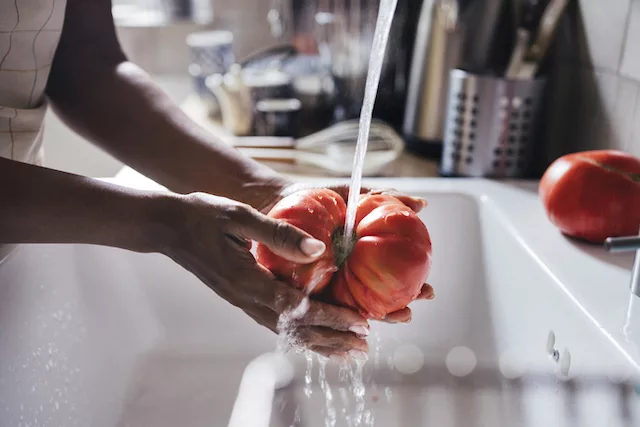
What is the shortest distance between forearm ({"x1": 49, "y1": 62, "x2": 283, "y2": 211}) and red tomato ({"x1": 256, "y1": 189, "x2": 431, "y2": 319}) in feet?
0.64

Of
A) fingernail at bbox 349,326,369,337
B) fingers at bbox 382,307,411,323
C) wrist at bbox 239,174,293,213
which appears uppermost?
wrist at bbox 239,174,293,213

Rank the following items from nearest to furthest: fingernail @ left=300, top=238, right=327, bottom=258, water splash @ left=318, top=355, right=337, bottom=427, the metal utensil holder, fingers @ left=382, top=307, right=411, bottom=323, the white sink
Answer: fingernail @ left=300, top=238, right=327, bottom=258
fingers @ left=382, top=307, right=411, bottom=323
the white sink
water splash @ left=318, top=355, right=337, bottom=427
the metal utensil holder

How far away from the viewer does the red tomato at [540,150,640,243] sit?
76 centimetres

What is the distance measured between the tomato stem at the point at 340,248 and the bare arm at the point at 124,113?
23 cm

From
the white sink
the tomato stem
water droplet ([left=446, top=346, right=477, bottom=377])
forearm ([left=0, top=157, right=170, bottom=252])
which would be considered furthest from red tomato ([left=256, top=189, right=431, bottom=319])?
water droplet ([left=446, top=346, right=477, bottom=377])

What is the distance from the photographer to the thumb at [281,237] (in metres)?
0.50

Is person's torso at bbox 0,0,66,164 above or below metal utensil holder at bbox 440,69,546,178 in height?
above

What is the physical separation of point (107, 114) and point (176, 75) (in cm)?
102

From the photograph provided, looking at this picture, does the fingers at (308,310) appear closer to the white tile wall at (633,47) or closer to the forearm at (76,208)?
the forearm at (76,208)

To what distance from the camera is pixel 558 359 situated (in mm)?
730

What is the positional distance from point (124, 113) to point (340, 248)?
0.44 meters

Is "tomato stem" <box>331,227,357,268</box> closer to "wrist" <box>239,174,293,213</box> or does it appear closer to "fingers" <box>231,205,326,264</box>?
"fingers" <box>231,205,326,264</box>

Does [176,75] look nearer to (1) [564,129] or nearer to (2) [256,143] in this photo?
(2) [256,143]

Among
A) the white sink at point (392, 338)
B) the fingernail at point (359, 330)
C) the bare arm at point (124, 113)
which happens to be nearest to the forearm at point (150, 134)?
the bare arm at point (124, 113)
